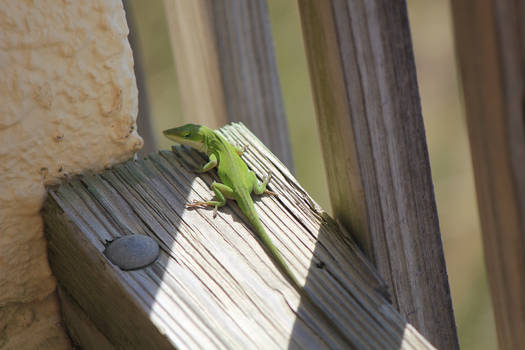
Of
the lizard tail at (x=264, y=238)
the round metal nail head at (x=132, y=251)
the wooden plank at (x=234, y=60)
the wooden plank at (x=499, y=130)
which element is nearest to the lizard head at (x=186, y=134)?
the wooden plank at (x=234, y=60)

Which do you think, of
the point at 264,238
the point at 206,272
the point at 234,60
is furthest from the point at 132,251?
the point at 234,60

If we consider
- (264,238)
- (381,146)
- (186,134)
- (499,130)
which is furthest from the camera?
(186,134)

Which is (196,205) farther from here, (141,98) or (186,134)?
(141,98)

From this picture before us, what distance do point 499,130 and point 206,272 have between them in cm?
77

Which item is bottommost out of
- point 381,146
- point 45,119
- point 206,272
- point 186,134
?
point 206,272

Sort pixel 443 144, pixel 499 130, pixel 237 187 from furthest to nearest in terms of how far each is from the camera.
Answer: pixel 443 144, pixel 237 187, pixel 499 130

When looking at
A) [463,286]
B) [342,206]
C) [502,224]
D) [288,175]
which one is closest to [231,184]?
[288,175]

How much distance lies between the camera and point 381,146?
4.17 ft

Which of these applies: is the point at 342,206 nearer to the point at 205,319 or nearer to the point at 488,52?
the point at 205,319

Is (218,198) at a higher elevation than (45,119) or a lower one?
lower

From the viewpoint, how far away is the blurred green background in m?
4.18

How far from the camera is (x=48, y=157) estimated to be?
1.49 m

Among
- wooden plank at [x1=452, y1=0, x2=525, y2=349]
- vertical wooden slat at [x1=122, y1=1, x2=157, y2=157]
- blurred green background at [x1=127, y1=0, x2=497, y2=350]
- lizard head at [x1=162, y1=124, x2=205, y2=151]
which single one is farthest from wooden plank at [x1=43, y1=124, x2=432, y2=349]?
blurred green background at [x1=127, y1=0, x2=497, y2=350]

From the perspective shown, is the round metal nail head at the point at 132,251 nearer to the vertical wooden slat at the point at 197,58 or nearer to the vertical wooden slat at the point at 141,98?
the vertical wooden slat at the point at 197,58
